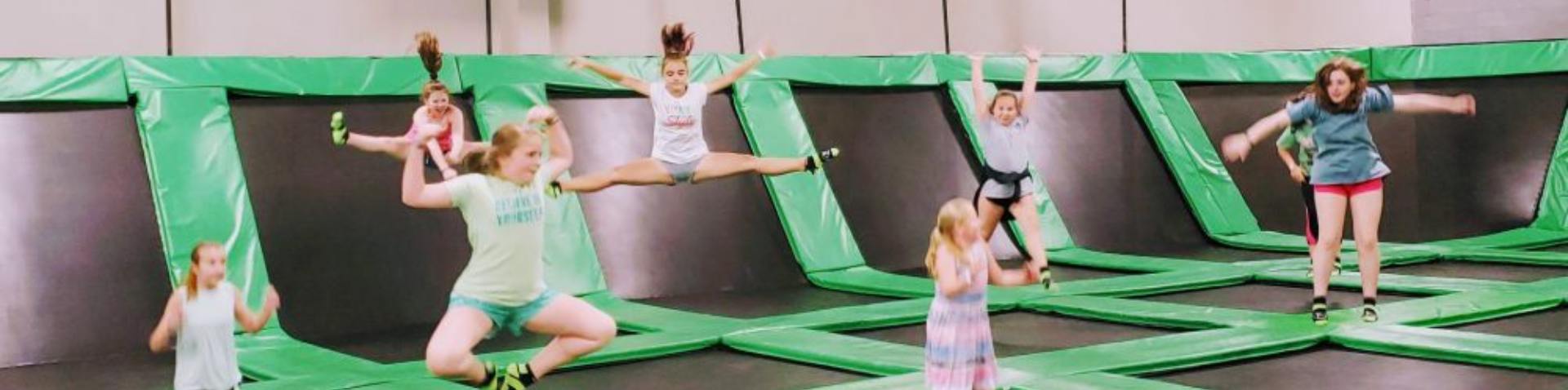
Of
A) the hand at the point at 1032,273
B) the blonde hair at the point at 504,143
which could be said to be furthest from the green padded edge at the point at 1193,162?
the blonde hair at the point at 504,143

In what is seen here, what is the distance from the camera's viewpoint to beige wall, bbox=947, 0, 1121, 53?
1048 cm

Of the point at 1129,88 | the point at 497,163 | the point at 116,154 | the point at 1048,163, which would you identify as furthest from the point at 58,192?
the point at 1129,88

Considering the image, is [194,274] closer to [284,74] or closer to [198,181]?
[198,181]

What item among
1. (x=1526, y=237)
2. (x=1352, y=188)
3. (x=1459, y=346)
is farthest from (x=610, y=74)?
(x=1526, y=237)

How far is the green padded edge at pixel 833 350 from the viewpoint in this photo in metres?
5.17

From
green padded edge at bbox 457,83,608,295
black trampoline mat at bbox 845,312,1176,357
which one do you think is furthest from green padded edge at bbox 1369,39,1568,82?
green padded edge at bbox 457,83,608,295

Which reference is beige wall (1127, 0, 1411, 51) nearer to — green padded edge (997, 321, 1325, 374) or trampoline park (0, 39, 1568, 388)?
trampoline park (0, 39, 1568, 388)

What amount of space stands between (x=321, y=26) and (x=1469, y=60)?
22.0 ft

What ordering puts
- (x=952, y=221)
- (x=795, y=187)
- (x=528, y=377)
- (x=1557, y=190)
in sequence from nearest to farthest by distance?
(x=952, y=221) < (x=528, y=377) < (x=795, y=187) < (x=1557, y=190)

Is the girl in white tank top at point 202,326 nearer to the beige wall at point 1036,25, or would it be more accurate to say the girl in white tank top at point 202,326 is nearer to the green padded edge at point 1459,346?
the green padded edge at point 1459,346

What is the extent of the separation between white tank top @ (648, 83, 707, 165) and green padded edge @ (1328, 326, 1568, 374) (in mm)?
2802

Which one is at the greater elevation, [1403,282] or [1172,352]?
[1403,282]

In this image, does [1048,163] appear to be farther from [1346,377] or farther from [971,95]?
[1346,377]

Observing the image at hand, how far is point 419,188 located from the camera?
4.11m
